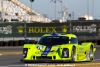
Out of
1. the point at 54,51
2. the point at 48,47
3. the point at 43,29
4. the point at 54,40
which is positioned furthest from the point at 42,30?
the point at 54,51

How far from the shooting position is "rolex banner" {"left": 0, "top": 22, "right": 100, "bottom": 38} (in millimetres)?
36250

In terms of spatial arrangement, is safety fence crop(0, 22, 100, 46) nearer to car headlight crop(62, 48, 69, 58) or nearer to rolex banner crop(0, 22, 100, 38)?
rolex banner crop(0, 22, 100, 38)

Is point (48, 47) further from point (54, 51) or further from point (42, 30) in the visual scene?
point (42, 30)

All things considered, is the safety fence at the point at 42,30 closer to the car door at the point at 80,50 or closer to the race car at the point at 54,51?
the car door at the point at 80,50

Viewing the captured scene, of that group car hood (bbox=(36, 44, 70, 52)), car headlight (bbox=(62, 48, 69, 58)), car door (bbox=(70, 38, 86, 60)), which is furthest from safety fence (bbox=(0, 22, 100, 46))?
car headlight (bbox=(62, 48, 69, 58))

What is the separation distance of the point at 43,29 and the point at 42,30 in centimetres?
13

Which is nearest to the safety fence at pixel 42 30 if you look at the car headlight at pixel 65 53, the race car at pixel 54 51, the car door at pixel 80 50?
the car door at pixel 80 50

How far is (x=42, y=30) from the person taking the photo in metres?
36.6

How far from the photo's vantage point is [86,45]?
1830 cm

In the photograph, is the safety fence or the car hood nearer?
the car hood

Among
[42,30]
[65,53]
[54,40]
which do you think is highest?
[42,30]

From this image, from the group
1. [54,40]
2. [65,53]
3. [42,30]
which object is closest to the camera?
[65,53]

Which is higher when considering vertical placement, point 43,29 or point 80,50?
point 43,29

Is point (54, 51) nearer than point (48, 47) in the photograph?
Yes
